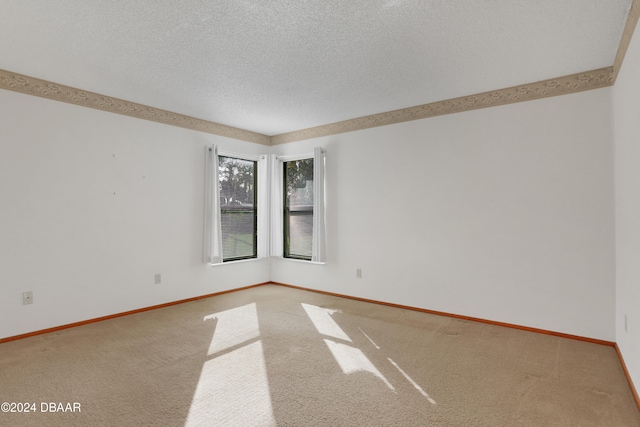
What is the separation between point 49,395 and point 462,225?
13.1ft

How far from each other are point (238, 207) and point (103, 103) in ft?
7.40

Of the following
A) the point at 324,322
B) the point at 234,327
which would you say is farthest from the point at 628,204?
the point at 234,327

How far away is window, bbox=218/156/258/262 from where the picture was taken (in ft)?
16.6

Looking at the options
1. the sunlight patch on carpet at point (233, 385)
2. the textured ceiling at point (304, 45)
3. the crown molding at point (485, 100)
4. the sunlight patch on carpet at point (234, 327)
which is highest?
the textured ceiling at point (304, 45)

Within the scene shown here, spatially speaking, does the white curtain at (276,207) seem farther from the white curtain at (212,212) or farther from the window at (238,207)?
the white curtain at (212,212)

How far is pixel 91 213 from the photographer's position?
3.65 m

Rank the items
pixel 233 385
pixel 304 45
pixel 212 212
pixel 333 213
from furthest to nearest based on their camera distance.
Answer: pixel 333 213, pixel 212 212, pixel 304 45, pixel 233 385

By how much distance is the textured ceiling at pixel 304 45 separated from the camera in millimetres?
2168

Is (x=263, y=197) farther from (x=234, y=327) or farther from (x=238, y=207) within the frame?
(x=234, y=327)

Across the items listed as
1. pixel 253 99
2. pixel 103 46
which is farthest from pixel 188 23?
pixel 253 99

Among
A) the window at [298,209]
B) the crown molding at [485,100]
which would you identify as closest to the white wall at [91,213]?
the window at [298,209]

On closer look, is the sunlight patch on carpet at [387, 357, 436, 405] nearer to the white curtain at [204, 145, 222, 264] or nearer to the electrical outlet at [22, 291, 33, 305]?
the white curtain at [204, 145, 222, 264]

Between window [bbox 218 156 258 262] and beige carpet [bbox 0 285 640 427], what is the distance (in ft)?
5.44

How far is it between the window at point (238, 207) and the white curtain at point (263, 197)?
91 mm
